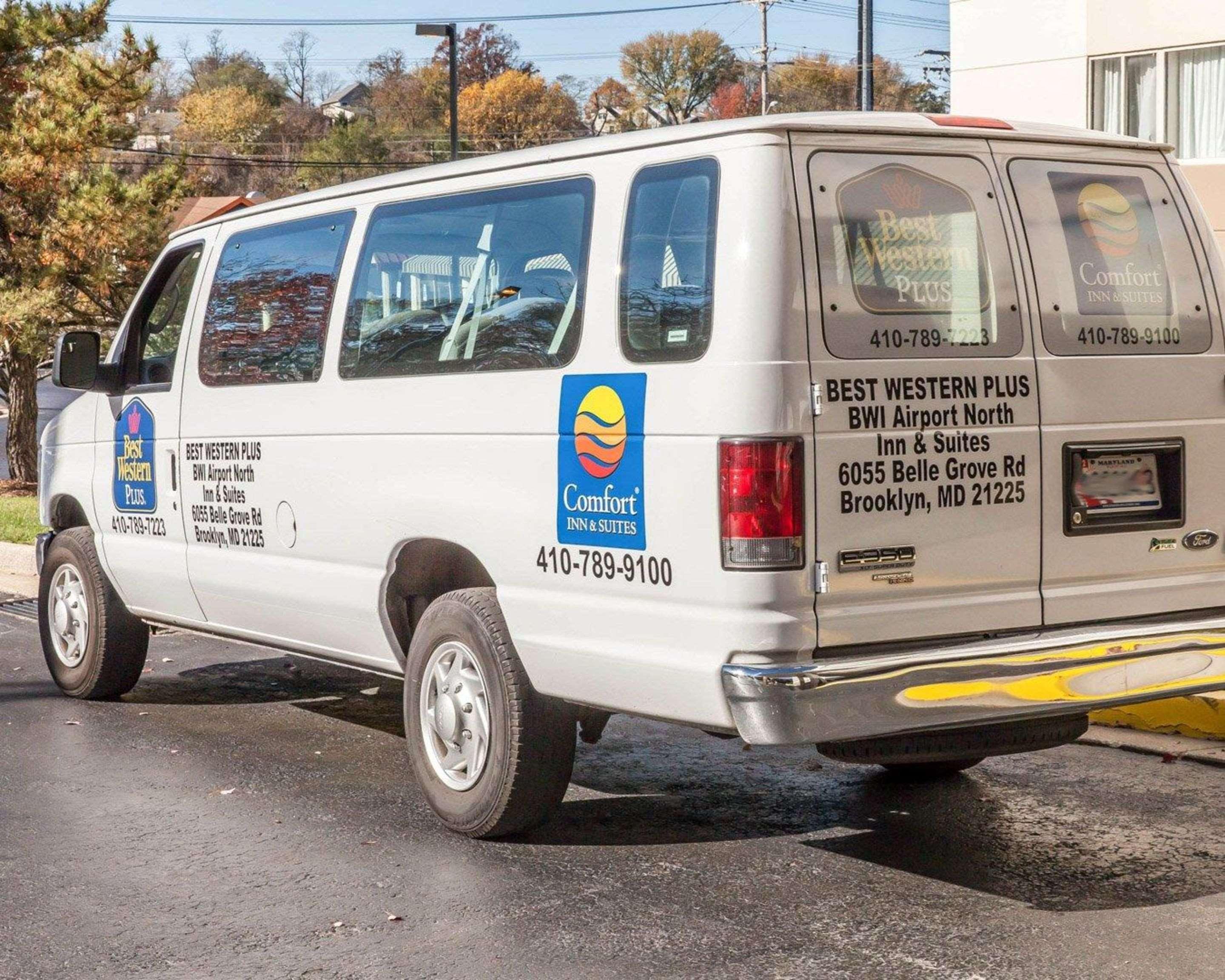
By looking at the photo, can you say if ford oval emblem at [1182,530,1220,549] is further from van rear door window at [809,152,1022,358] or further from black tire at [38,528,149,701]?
black tire at [38,528,149,701]

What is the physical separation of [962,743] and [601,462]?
1373mm

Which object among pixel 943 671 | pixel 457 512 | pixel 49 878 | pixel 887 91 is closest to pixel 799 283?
pixel 943 671

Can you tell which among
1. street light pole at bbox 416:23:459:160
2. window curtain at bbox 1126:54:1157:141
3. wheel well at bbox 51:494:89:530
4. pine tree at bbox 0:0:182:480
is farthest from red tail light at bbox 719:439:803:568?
street light pole at bbox 416:23:459:160

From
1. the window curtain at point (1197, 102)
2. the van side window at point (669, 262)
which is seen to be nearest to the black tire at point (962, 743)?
the van side window at point (669, 262)

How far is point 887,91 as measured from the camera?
93.8m

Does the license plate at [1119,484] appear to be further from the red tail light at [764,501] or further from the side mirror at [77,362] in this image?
the side mirror at [77,362]

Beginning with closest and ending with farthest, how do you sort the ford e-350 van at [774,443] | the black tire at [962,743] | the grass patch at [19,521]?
the ford e-350 van at [774,443] → the black tire at [962,743] → the grass patch at [19,521]

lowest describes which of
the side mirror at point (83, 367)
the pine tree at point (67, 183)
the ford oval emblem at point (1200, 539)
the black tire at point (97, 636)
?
the black tire at point (97, 636)

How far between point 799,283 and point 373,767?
9.91 feet

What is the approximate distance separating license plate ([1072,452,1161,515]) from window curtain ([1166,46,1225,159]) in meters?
15.1

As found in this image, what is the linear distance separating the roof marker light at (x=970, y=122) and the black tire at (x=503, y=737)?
2020mm

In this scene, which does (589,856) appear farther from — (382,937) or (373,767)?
(373,767)

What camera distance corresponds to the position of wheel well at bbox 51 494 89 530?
8188 mm

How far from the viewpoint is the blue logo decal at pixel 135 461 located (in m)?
7.38
